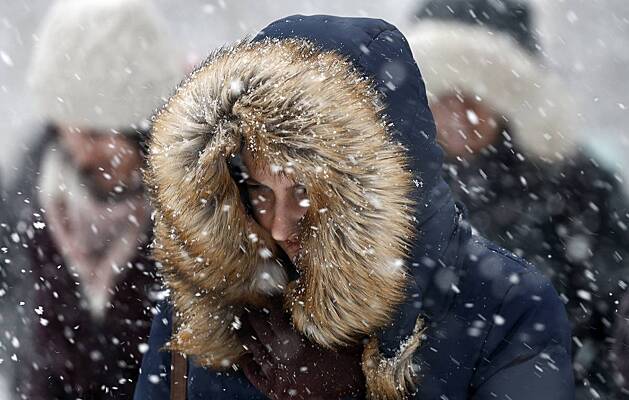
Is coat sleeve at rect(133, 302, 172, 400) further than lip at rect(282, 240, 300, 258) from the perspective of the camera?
Yes

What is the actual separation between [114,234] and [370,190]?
1.03 m

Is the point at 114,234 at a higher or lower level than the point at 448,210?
lower

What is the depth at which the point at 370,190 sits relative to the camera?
2080 millimetres

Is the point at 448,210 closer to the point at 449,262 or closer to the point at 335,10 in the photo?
the point at 449,262

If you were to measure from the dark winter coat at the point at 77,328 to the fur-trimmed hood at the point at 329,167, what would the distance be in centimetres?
55

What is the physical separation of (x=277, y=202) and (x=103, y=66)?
0.97m

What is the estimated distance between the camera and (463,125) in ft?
10.7

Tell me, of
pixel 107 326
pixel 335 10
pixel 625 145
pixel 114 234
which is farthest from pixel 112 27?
pixel 335 10

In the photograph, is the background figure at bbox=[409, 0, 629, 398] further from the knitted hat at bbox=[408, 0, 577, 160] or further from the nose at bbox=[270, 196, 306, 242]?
the nose at bbox=[270, 196, 306, 242]

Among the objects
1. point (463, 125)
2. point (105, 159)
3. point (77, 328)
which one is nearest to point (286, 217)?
point (105, 159)

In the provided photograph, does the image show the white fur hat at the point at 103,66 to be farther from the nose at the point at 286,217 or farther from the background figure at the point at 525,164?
the background figure at the point at 525,164

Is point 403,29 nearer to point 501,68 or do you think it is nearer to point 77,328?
point 501,68

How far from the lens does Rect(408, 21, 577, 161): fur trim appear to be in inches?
130

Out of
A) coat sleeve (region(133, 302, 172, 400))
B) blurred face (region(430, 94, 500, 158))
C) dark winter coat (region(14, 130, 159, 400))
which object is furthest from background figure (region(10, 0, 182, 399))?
blurred face (region(430, 94, 500, 158))
